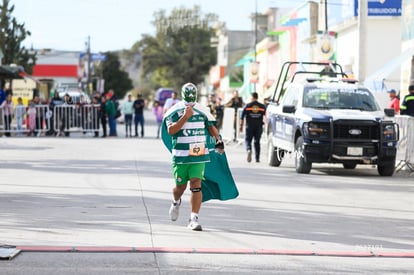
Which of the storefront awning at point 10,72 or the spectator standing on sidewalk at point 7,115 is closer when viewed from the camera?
the spectator standing on sidewalk at point 7,115

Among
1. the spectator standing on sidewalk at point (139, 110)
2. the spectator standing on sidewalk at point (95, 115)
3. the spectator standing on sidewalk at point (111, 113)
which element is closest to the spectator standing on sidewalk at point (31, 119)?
the spectator standing on sidewalk at point (95, 115)

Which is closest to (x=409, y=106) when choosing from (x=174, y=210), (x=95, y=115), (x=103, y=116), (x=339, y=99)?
(x=339, y=99)

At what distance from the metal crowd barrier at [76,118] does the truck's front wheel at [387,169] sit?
1966cm

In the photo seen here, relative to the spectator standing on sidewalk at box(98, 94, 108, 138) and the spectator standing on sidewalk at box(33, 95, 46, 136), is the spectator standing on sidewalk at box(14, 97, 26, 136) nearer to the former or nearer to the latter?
the spectator standing on sidewalk at box(33, 95, 46, 136)

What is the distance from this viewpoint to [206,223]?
41.4 ft

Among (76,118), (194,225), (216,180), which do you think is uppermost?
(216,180)

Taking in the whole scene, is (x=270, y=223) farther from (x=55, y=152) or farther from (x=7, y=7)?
(x=7, y=7)

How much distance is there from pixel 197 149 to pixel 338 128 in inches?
341

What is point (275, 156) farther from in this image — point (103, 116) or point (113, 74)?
point (113, 74)

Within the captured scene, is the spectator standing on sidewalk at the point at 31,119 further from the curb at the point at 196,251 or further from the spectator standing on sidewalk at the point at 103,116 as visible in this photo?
the curb at the point at 196,251

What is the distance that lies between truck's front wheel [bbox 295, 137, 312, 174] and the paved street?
218 millimetres

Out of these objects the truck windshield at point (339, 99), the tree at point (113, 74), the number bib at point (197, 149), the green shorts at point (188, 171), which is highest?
the truck windshield at point (339, 99)

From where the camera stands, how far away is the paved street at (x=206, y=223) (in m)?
9.50

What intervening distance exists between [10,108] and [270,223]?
27.6 meters
